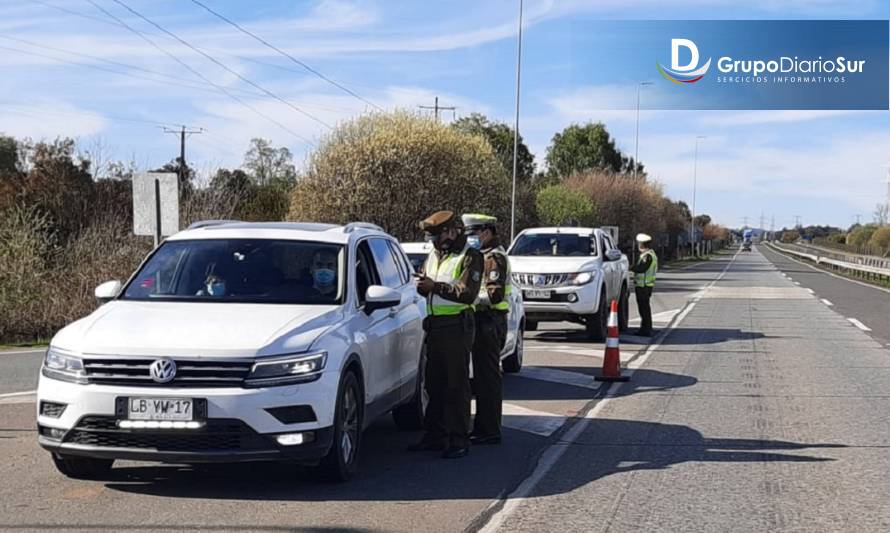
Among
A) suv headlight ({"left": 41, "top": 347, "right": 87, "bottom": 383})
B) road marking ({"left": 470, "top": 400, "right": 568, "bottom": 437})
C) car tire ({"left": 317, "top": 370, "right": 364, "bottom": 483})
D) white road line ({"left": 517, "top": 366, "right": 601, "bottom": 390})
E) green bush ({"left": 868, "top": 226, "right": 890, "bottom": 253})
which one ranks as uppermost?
suv headlight ({"left": 41, "top": 347, "right": 87, "bottom": 383})

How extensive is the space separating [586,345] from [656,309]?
409 inches

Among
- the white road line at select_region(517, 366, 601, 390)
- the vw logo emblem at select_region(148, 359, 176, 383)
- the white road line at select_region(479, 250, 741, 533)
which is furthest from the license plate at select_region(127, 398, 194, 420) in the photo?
the white road line at select_region(517, 366, 601, 390)

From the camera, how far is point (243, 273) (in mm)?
7750

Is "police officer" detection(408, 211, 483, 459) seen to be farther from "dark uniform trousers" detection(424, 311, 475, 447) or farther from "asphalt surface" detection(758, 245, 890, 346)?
"asphalt surface" detection(758, 245, 890, 346)

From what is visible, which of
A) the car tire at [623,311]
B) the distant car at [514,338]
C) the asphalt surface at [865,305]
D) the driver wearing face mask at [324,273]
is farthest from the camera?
the asphalt surface at [865,305]

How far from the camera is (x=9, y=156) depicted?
5900 cm

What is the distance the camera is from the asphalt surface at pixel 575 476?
20.5ft

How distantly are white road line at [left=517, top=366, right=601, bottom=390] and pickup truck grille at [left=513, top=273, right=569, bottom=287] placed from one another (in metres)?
3.54

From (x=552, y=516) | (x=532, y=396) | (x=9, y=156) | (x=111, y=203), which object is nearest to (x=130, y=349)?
(x=552, y=516)

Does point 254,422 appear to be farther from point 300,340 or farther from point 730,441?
point 730,441

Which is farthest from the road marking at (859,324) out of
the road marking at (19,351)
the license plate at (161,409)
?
the license plate at (161,409)

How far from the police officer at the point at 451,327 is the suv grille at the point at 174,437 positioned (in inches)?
80.4

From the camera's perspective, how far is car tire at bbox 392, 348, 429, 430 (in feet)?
30.5

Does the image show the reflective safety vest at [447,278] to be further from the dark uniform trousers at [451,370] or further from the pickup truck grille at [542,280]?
the pickup truck grille at [542,280]
